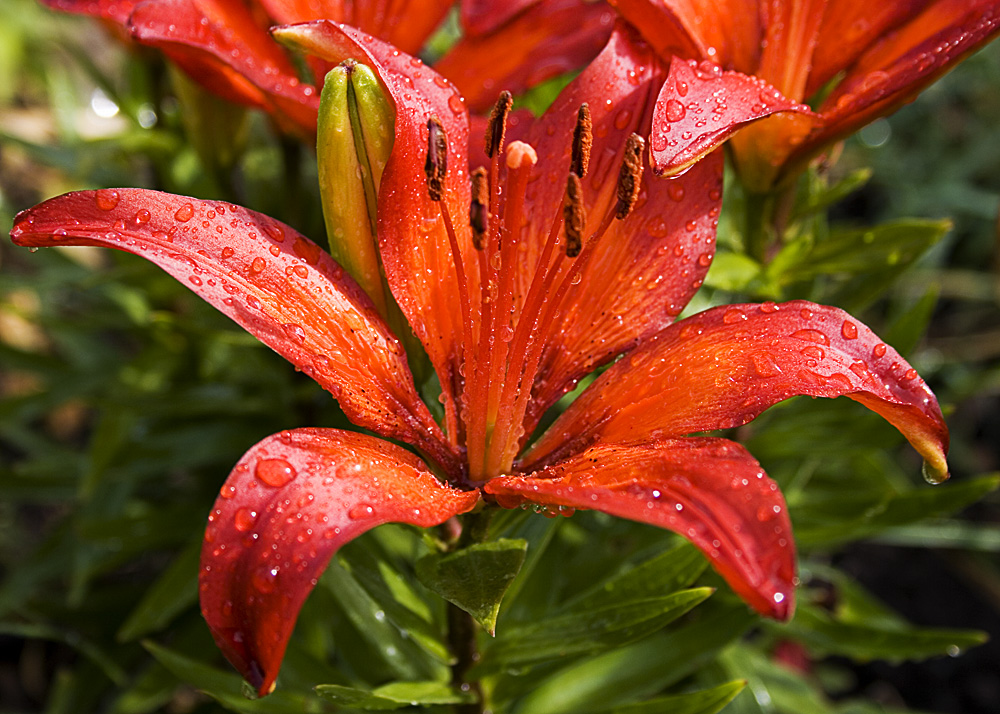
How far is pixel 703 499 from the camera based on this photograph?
657 mm

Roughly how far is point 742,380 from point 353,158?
1.30 ft

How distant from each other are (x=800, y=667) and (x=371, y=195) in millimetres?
1636

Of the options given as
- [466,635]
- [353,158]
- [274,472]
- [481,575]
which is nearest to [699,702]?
[466,635]

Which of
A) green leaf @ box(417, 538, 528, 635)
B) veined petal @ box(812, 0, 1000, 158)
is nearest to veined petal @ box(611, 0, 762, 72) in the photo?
veined petal @ box(812, 0, 1000, 158)

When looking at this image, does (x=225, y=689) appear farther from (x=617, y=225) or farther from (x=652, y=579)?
(x=617, y=225)

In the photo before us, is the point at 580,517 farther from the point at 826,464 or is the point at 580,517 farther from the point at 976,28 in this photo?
the point at 976,28

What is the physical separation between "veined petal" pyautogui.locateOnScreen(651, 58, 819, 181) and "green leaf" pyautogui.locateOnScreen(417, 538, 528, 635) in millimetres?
351

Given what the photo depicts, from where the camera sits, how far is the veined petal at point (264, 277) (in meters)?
0.74

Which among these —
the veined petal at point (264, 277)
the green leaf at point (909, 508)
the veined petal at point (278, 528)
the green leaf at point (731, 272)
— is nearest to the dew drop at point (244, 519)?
the veined petal at point (278, 528)

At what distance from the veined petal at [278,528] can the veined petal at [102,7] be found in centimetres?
63

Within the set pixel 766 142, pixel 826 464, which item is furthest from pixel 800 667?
pixel 766 142

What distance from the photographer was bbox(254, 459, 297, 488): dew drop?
2.25ft

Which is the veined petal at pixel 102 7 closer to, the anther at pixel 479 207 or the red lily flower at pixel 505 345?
the red lily flower at pixel 505 345

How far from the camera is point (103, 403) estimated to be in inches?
58.0
